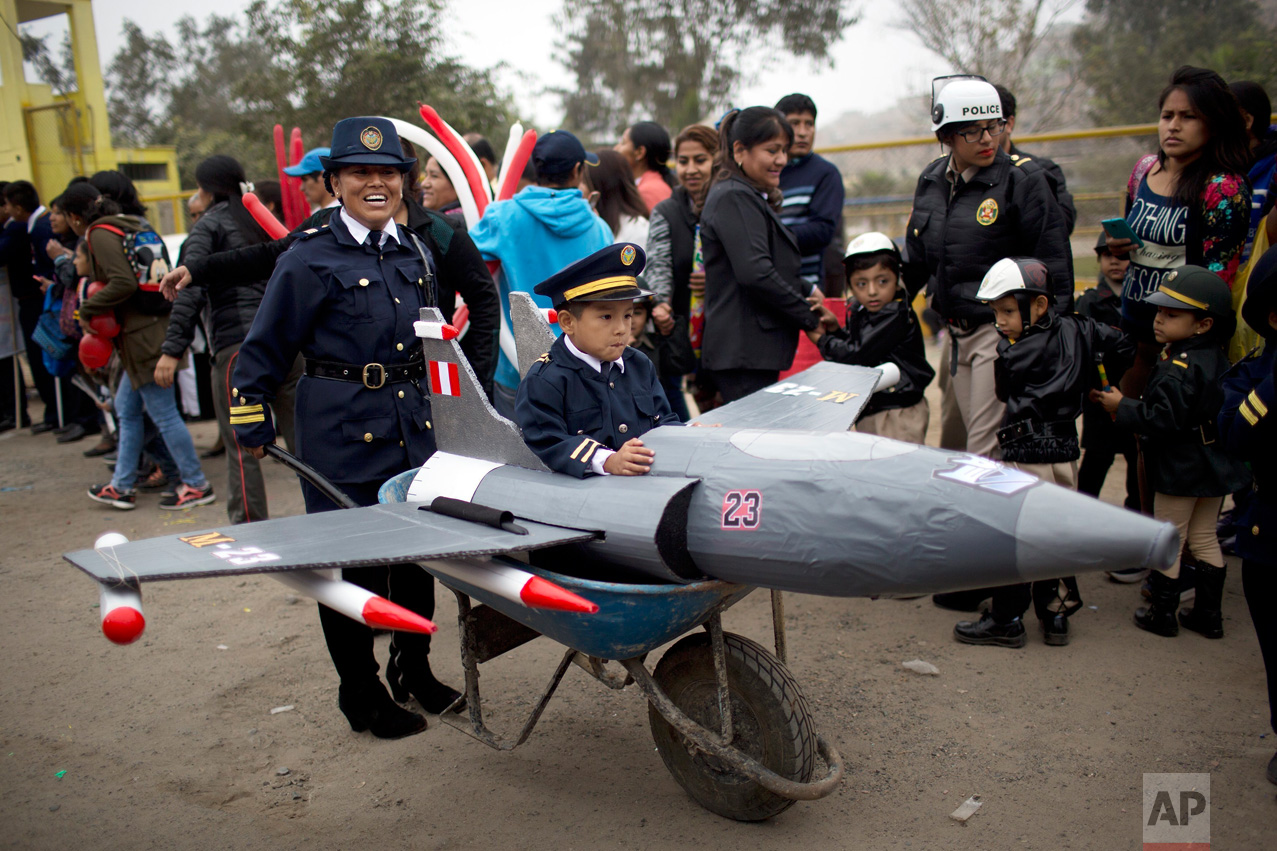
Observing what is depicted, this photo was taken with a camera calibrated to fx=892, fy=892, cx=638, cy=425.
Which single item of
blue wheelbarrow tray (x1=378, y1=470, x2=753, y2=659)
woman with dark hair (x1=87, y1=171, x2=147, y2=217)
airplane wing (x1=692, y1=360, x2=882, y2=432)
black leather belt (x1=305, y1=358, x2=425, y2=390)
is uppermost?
woman with dark hair (x1=87, y1=171, x2=147, y2=217)

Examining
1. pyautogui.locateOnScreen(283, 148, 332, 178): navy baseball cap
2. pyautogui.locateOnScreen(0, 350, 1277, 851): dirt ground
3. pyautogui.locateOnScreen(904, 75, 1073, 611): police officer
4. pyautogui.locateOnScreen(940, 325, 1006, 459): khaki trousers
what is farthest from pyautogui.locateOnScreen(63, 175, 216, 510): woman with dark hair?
pyautogui.locateOnScreen(940, 325, 1006, 459): khaki trousers

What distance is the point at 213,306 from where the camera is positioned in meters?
5.20

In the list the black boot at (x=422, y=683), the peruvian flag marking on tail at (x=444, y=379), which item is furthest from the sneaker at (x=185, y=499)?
the peruvian flag marking on tail at (x=444, y=379)

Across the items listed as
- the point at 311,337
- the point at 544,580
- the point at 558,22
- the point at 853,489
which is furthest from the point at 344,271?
the point at 558,22

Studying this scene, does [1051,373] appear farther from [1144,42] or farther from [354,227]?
[1144,42]

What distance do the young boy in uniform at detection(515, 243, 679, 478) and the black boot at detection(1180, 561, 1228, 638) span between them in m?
2.81

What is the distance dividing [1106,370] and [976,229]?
95 cm

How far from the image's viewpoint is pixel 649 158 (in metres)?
6.10

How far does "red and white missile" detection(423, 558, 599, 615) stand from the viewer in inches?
86.9

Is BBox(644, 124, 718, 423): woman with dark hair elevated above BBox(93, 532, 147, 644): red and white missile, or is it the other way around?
BBox(644, 124, 718, 423): woman with dark hair

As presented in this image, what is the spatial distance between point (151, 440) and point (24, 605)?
216 cm

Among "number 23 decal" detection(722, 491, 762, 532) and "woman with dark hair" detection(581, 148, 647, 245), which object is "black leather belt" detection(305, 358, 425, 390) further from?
"woman with dark hair" detection(581, 148, 647, 245)

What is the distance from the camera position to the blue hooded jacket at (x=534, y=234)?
4.43 metres

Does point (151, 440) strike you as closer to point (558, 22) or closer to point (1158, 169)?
point (1158, 169)
